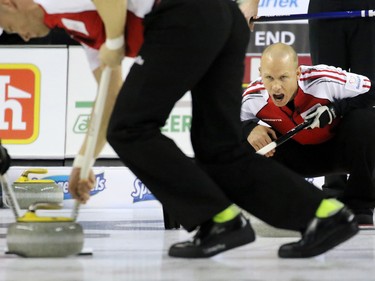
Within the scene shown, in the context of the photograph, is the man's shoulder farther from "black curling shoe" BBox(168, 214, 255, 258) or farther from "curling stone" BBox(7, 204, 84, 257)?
"black curling shoe" BBox(168, 214, 255, 258)

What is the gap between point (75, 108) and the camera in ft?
20.7

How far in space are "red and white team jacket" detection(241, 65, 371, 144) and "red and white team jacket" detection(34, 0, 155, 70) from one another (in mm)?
1609

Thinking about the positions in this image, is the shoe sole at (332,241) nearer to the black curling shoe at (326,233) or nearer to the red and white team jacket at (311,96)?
the black curling shoe at (326,233)

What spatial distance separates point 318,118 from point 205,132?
1405 millimetres

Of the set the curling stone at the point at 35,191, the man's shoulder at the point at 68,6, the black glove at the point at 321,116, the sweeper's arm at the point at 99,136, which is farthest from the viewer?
the curling stone at the point at 35,191

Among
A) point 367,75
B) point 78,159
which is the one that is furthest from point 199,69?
point 367,75

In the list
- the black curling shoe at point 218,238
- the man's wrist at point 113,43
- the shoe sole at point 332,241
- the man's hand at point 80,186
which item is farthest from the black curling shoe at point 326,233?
the man's wrist at point 113,43

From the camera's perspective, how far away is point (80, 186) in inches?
99.7

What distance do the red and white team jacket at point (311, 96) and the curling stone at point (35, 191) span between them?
5.95 ft

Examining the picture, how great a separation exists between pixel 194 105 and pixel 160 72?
24 cm

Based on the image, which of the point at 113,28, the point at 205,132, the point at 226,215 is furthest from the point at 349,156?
the point at 113,28

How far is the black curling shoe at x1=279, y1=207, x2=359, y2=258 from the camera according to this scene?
8.00 feet

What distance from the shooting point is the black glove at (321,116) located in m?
3.92

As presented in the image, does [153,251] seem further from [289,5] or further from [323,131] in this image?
[289,5]
